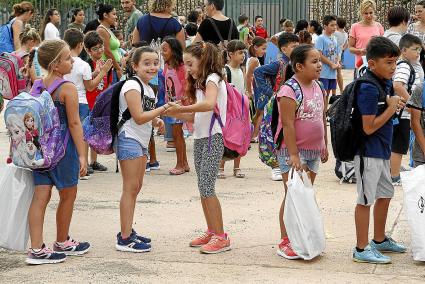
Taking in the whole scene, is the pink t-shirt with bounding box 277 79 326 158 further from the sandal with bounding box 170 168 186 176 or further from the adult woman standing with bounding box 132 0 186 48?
the adult woman standing with bounding box 132 0 186 48

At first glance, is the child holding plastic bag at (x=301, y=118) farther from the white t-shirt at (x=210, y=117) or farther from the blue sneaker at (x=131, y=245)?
the blue sneaker at (x=131, y=245)

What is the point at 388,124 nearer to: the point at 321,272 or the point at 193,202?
the point at 321,272

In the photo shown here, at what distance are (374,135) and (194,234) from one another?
178 centimetres

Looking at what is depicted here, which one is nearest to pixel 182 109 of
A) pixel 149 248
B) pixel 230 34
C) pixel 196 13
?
pixel 149 248

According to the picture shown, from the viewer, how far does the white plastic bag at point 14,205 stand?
6.30 meters

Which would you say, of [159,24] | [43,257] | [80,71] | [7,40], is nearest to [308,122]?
[43,257]

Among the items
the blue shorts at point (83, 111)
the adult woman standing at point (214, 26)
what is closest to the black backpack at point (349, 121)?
the blue shorts at point (83, 111)

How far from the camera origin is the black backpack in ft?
20.2

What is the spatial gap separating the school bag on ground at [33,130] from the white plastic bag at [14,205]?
0.17 m

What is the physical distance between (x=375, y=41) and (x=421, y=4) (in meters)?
4.78

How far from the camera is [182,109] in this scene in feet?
20.8

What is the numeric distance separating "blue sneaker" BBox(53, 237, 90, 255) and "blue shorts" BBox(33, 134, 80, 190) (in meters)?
0.47

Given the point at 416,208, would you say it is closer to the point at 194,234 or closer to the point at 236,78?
the point at 194,234

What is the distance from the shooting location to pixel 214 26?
11133 millimetres
